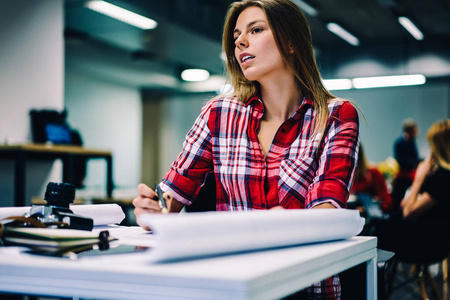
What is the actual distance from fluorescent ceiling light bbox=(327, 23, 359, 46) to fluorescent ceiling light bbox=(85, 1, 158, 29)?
273cm

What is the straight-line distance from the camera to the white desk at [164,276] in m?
0.53

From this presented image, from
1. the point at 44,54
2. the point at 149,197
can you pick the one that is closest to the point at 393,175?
the point at 44,54

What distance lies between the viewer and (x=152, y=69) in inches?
413

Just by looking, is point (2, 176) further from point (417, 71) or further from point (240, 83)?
point (417, 71)

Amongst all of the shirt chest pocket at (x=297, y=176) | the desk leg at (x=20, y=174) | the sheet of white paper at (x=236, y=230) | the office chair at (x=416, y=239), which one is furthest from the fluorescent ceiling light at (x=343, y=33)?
the sheet of white paper at (x=236, y=230)

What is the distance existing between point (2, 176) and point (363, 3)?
5081 mm

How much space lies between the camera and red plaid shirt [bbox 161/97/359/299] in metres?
1.22

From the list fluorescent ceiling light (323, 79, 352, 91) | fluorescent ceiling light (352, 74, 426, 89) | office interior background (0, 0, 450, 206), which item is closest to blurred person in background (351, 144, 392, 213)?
office interior background (0, 0, 450, 206)

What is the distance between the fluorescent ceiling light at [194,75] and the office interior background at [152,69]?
14 centimetres

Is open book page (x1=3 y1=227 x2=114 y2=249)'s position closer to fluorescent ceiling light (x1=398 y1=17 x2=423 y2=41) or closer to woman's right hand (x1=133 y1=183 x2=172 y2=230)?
woman's right hand (x1=133 y1=183 x2=172 y2=230)

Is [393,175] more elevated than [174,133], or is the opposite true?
[174,133]

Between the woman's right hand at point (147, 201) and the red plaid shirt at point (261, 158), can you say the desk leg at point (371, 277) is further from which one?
the woman's right hand at point (147, 201)

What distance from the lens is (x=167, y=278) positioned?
1.78 ft

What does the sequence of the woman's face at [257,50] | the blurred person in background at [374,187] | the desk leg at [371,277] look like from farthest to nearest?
1. the blurred person in background at [374,187]
2. the woman's face at [257,50]
3. the desk leg at [371,277]
